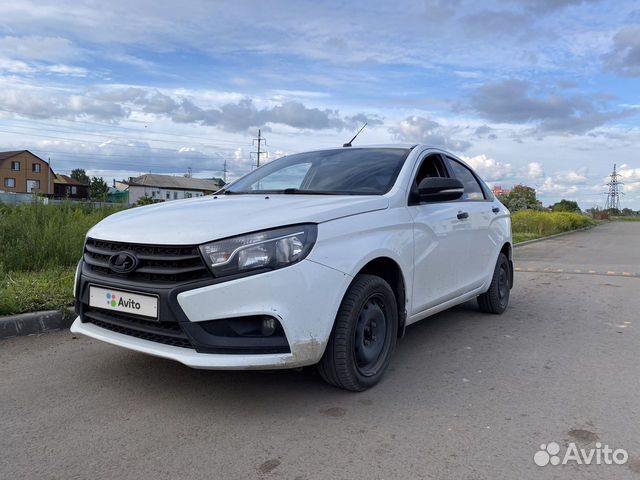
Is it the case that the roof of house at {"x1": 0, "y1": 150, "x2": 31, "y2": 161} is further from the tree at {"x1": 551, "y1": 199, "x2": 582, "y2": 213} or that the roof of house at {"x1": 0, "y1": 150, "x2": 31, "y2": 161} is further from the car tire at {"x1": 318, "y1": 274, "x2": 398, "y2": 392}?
the car tire at {"x1": 318, "y1": 274, "x2": 398, "y2": 392}

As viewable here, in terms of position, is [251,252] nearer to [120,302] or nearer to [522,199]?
[120,302]

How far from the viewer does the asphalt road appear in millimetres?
2592

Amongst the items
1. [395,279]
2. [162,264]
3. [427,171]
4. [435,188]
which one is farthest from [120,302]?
[427,171]

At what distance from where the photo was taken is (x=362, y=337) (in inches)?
135

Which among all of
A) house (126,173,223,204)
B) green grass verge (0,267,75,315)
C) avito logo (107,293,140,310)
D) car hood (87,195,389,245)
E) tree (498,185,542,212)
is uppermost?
house (126,173,223,204)

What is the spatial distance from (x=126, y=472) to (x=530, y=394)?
2.56m

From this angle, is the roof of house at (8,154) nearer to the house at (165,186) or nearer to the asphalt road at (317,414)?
the house at (165,186)

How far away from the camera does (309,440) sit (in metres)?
2.84

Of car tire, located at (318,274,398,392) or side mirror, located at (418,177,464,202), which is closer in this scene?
car tire, located at (318,274,398,392)

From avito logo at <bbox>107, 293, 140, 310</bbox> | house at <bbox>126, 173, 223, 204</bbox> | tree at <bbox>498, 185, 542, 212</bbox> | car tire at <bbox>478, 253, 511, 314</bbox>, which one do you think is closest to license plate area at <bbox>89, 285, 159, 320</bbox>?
avito logo at <bbox>107, 293, 140, 310</bbox>

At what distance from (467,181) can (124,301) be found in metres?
3.68

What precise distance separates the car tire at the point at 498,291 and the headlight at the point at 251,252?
3.50 m

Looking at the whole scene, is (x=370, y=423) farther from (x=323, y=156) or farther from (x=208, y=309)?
(x=323, y=156)

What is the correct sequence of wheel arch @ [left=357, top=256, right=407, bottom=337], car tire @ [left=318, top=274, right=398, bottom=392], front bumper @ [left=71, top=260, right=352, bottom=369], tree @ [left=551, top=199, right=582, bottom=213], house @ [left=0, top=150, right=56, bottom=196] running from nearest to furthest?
front bumper @ [left=71, top=260, right=352, bottom=369]
car tire @ [left=318, top=274, right=398, bottom=392]
wheel arch @ [left=357, top=256, right=407, bottom=337]
tree @ [left=551, top=199, right=582, bottom=213]
house @ [left=0, top=150, right=56, bottom=196]
